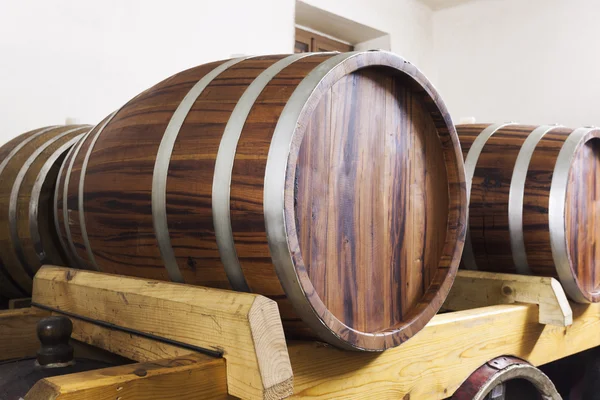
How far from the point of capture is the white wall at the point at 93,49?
218cm

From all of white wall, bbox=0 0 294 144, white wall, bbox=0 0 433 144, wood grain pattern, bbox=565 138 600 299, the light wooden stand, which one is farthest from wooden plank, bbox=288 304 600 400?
white wall, bbox=0 0 294 144

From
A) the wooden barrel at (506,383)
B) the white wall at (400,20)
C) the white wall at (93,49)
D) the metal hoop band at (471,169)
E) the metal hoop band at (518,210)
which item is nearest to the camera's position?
the wooden barrel at (506,383)

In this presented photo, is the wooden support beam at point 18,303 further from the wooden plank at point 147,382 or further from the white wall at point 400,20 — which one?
the white wall at point 400,20

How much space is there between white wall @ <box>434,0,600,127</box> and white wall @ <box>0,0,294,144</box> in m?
2.04

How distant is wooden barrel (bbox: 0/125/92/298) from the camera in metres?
1.47

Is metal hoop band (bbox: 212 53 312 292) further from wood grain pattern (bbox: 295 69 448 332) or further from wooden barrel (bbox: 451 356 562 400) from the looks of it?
wooden barrel (bbox: 451 356 562 400)

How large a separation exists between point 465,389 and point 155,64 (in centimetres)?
195

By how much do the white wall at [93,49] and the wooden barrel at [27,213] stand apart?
2.10 ft

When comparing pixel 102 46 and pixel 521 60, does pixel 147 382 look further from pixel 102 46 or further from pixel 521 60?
pixel 521 60

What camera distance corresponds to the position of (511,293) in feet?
5.08

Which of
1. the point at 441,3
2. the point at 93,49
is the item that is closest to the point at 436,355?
the point at 93,49

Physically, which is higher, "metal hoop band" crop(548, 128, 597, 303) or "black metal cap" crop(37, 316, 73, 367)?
"metal hoop band" crop(548, 128, 597, 303)

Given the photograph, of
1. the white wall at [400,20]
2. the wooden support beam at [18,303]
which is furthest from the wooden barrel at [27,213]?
the white wall at [400,20]

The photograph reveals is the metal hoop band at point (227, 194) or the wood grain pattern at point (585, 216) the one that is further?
the wood grain pattern at point (585, 216)
